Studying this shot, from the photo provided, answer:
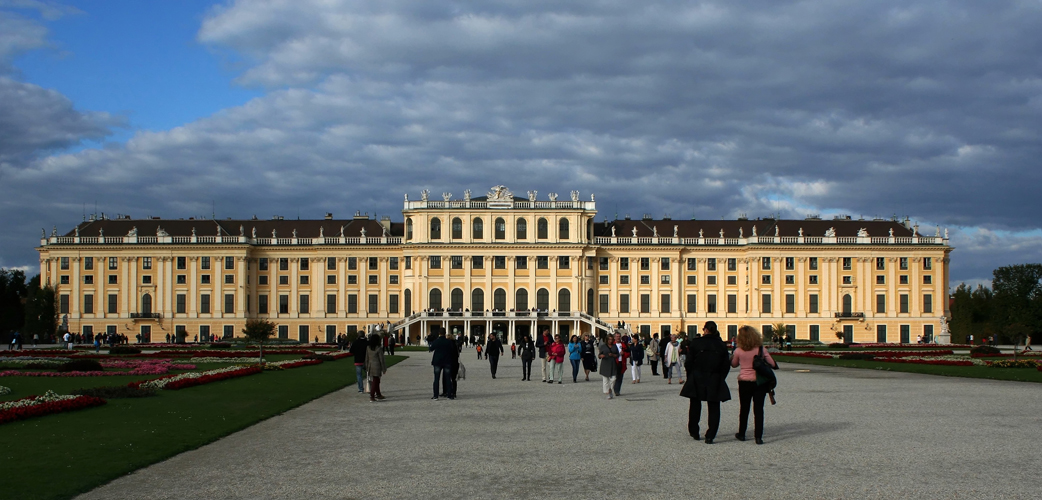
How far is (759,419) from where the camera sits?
48.5 feet

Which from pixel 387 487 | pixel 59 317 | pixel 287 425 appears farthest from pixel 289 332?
pixel 387 487

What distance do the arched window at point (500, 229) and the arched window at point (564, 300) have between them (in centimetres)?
773

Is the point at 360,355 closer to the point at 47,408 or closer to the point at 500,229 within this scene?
the point at 47,408

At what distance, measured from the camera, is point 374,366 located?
23.5 meters

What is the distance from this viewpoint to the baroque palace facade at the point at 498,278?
290 ft

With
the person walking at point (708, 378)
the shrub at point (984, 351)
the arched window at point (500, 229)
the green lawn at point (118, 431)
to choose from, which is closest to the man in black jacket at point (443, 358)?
the green lawn at point (118, 431)

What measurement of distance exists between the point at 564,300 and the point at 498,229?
367 inches

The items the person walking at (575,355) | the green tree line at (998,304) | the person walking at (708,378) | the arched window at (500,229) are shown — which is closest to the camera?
the person walking at (708,378)

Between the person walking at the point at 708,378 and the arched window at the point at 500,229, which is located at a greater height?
the arched window at the point at 500,229

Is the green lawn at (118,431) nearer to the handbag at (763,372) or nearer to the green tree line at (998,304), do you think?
the handbag at (763,372)

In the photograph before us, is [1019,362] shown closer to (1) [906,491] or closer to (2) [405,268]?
(1) [906,491]

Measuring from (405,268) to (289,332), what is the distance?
12.8m

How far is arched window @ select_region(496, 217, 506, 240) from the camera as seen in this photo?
8900 centimetres

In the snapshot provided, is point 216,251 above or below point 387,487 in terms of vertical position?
above
